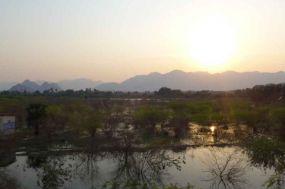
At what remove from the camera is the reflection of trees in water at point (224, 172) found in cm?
1788

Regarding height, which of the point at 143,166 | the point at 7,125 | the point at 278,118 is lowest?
the point at 143,166

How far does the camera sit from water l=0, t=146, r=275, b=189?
58.5ft

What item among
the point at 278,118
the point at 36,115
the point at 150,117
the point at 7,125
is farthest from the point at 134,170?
the point at 150,117

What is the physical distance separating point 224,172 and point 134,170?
12.4 ft

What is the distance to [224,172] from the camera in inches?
754

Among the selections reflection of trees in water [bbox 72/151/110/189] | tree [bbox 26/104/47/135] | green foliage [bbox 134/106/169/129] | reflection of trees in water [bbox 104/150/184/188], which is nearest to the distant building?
tree [bbox 26/104/47/135]

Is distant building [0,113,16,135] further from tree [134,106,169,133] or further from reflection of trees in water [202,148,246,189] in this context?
reflection of trees in water [202,148,246,189]

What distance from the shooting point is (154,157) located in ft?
67.8

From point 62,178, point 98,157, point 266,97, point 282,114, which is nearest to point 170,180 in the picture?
point 62,178

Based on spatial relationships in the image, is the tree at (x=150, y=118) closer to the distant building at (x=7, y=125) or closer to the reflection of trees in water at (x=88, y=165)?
the distant building at (x=7, y=125)

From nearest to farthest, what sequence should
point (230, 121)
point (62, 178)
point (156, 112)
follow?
point (62, 178) < point (156, 112) < point (230, 121)

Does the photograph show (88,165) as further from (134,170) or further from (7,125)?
(7,125)

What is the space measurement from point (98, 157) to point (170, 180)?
605cm

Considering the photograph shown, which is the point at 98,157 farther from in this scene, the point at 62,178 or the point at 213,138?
the point at 213,138
